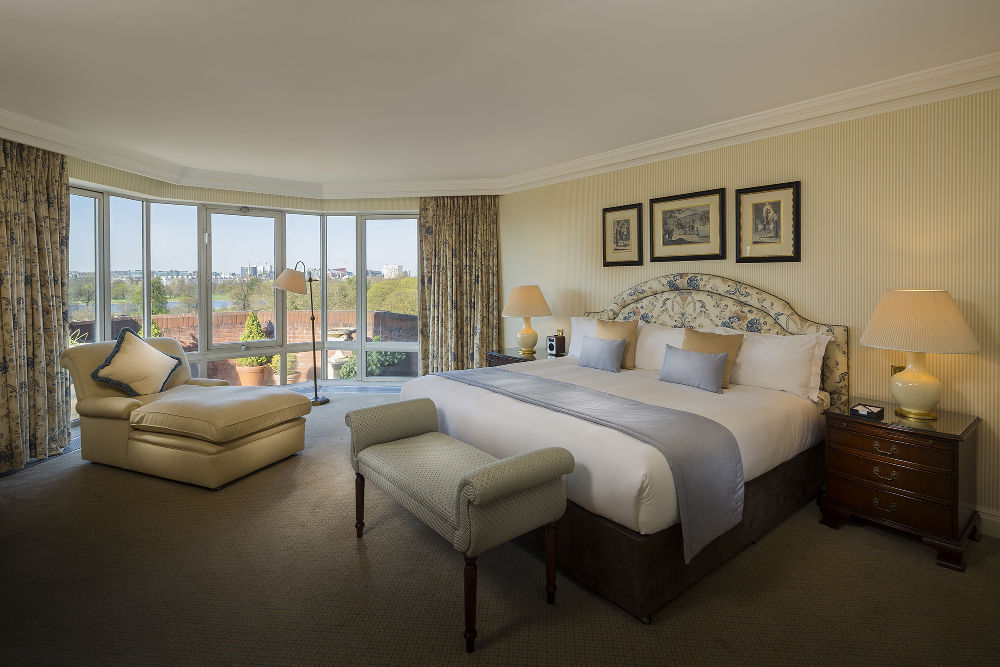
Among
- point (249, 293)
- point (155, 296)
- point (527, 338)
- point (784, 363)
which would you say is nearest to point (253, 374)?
point (249, 293)

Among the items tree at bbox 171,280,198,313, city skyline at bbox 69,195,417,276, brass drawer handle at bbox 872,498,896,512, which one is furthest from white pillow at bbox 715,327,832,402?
tree at bbox 171,280,198,313

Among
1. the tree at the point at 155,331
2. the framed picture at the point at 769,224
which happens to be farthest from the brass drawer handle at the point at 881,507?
the tree at the point at 155,331

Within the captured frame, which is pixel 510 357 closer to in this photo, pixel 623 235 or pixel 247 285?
pixel 623 235

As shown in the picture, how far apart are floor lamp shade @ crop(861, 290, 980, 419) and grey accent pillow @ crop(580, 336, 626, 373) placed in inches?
64.2

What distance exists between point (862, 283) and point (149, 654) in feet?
13.8

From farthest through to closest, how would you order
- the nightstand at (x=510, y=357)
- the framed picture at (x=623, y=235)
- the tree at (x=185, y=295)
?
the tree at (x=185, y=295)
the nightstand at (x=510, y=357)
the framed picture at (x=623, y=235)

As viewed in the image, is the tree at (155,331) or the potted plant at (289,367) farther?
the potted plant at (289,367)

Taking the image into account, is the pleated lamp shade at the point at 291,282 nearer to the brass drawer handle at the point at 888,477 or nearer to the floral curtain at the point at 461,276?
the floral curtain at the point at 461,276

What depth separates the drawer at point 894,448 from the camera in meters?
2.46

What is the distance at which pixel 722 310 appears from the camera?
3.89 meters

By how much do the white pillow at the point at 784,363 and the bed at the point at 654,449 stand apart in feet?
0.28

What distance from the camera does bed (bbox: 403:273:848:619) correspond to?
2.03 metres

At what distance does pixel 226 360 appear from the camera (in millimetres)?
6047

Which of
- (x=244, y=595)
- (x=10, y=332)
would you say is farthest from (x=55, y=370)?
(x=244, y=595)
